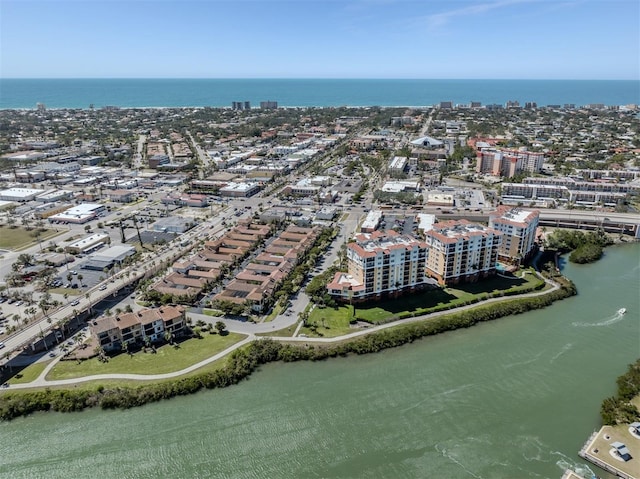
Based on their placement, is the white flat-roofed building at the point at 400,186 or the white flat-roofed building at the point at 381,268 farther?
the white flat-roofed building at the point at 400,186

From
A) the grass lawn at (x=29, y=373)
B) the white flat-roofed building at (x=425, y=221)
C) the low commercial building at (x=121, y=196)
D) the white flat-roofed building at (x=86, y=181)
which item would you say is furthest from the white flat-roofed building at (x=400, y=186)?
the grass lawn at (x=29, y=373)

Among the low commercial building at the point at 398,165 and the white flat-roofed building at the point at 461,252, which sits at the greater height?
the low commercial building at the point at 398,165

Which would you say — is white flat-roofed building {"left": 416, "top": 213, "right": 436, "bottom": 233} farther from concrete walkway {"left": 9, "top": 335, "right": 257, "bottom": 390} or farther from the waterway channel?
concrete walkway {"left": 9, "top": 335, "right": 257, "bottom": 390}

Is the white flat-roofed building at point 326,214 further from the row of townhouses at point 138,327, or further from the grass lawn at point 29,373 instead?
the grass lawn at point 29,373

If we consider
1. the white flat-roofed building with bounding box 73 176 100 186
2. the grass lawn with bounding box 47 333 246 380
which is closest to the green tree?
the grass lawn with bounding box 47 333 246 380

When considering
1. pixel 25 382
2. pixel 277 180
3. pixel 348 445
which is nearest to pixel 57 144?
pixel 277 180
